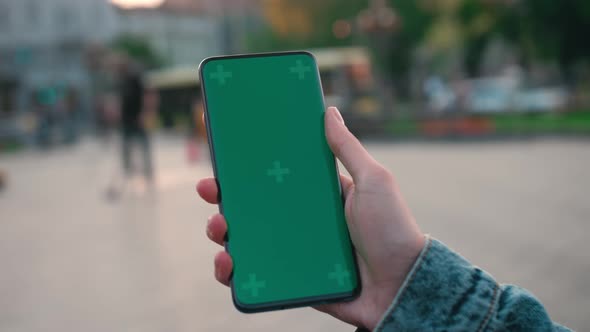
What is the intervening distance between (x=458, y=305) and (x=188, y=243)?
6.39 meters

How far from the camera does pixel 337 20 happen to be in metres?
42.8

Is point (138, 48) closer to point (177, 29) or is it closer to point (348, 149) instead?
point (177, 29)

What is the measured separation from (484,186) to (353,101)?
2304 centimetres

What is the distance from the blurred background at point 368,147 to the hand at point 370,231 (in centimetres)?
301

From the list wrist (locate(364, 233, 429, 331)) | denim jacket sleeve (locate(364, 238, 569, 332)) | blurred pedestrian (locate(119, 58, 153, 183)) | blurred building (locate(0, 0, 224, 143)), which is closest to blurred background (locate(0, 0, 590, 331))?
blurred pedestrian (locate(119, 58, 153, 183))

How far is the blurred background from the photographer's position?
5.59 meters

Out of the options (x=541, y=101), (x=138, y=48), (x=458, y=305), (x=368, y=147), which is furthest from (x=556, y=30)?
(x=138, y=48)

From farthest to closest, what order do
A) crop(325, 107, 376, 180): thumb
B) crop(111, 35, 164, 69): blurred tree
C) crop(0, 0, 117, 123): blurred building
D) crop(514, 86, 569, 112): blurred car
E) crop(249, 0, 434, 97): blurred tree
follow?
crop(111, 35, 164, 69): blurred tree < crop(0, 0, 117, 123): blurred building < crop(249, 0, 434, 97): blurred tree < crop(514, 86, 569, 112): blurred car < crop(325, 107, 376, 180): thumb

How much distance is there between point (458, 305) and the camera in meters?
1.47

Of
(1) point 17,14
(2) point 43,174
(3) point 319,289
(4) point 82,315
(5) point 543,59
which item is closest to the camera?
(3) point 319,289

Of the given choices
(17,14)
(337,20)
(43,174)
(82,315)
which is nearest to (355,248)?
(82,315)

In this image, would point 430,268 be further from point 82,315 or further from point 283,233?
point 82,315

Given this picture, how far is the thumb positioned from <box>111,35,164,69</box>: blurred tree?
6717 cm

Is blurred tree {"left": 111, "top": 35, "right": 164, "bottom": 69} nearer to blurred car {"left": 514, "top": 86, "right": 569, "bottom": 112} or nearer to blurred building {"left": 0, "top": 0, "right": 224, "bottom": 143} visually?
blurred building {"left": 0, "top": 0, "right": 224, "bottom": 143}
